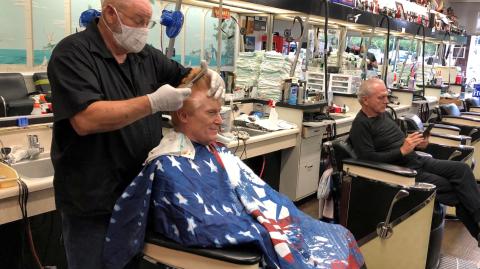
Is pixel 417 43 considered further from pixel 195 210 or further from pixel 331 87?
pixel 195 210

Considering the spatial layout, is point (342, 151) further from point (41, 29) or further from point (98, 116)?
point (41, 29)

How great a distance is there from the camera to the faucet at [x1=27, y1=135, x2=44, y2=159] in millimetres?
2197

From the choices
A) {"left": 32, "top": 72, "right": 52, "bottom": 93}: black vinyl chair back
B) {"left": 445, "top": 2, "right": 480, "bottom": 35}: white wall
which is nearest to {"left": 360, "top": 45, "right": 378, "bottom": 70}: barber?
{"left": 32, "top": 72, "right": 52, "bottom": 93}: black vinyl chair back

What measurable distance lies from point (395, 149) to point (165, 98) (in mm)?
2203

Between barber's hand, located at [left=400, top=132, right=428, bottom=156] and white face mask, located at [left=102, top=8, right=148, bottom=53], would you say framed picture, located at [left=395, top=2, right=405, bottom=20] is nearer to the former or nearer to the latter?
barber's hand, located at [left=400, top=132, right=428, bottom=156]

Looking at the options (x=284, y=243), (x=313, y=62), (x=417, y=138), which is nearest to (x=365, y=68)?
(x=313, y=62)

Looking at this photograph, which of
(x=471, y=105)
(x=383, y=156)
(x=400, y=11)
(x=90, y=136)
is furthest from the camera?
(x=471, y=105)

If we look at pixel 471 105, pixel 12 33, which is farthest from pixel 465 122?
pixel 12 33

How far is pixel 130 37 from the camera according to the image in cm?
149

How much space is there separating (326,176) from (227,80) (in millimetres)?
1485

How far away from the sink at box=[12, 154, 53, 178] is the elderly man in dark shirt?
193 centimetres

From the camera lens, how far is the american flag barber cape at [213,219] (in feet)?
4.84

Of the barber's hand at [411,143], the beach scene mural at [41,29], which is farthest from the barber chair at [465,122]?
the beach scene mural at [41,29]

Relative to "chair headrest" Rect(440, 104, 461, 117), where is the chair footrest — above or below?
below
